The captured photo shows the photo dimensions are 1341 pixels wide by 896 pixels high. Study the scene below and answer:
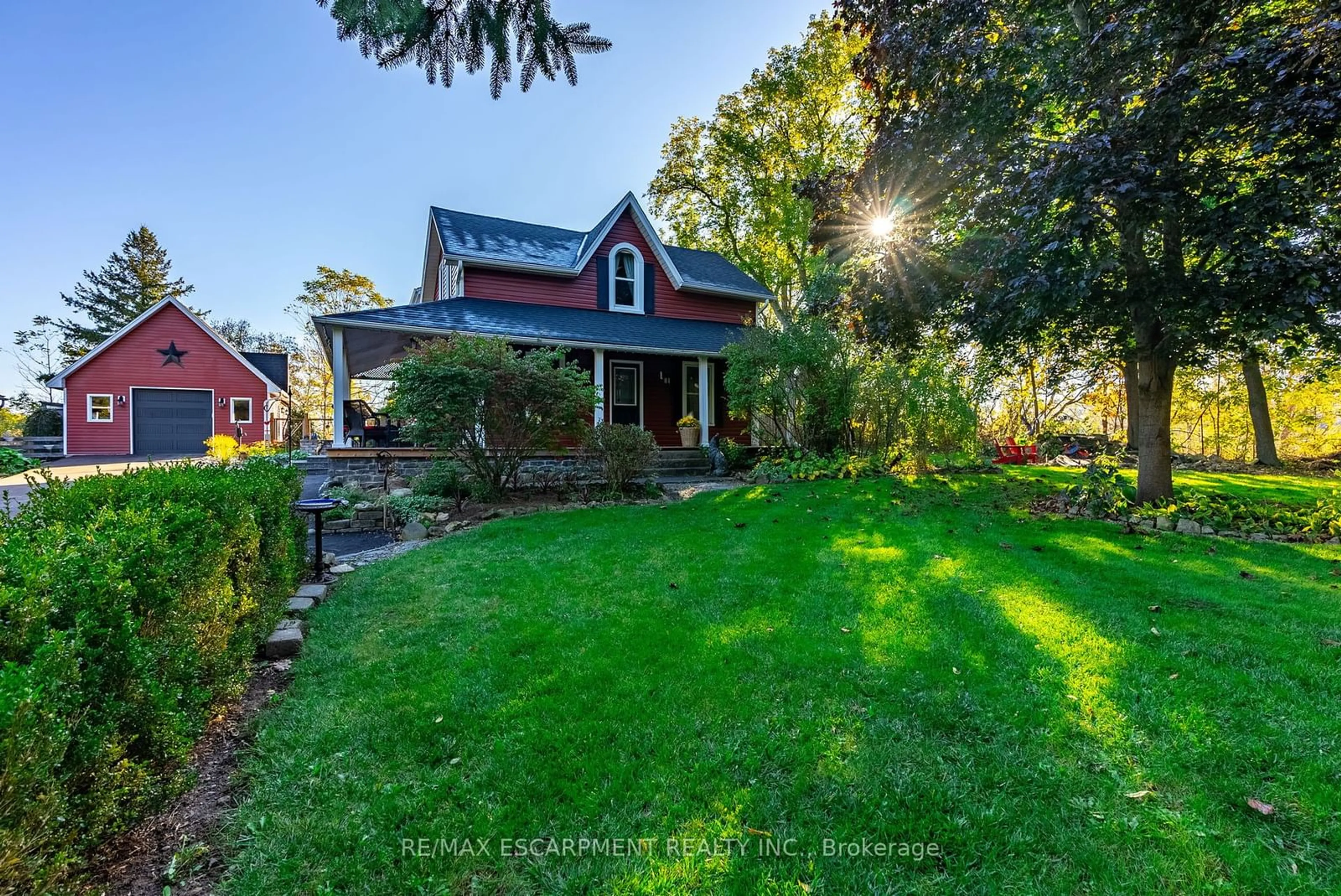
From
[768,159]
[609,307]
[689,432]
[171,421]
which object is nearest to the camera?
[689,432]

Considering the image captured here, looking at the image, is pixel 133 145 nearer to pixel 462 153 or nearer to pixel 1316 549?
pixel 462 153

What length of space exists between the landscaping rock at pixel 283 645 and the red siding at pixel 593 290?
11.5 metres

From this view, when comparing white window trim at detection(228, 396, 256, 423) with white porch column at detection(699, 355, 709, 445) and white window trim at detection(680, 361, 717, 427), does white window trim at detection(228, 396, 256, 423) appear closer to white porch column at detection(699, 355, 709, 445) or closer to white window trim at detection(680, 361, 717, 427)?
white window trim at detection(680, 361, 717, 427)

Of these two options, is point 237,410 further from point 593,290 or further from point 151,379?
point 593,290

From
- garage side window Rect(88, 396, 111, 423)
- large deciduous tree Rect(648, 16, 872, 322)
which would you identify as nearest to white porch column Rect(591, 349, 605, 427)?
large deciduous tree Rect(648, 16, 872, 322)

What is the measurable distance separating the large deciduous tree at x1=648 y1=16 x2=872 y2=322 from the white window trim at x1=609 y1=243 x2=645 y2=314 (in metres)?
8.50

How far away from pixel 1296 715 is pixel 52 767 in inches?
179

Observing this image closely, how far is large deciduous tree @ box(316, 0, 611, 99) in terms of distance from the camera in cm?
343

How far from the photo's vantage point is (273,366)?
21141 mm

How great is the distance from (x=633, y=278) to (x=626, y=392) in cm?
334

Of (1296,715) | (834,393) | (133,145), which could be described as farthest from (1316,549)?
(133,145)

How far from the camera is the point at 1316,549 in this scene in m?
5.08

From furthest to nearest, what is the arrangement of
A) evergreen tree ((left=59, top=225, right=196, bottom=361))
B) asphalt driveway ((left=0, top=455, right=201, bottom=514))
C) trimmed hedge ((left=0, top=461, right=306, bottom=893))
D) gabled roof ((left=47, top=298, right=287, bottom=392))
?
evergreen tree ((left=59, top=225, right=196, bottom=361)) → gabled roof ((left=47, top=298, right=287, bottom=392)) → asphalt driveway ((left=0, top=455, right=201, bottom=514)) → trimmed hedge ((left=0, top=461, right=306, bottom=893))

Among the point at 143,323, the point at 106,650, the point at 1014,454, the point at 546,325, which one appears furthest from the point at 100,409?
the point at 1014,454
